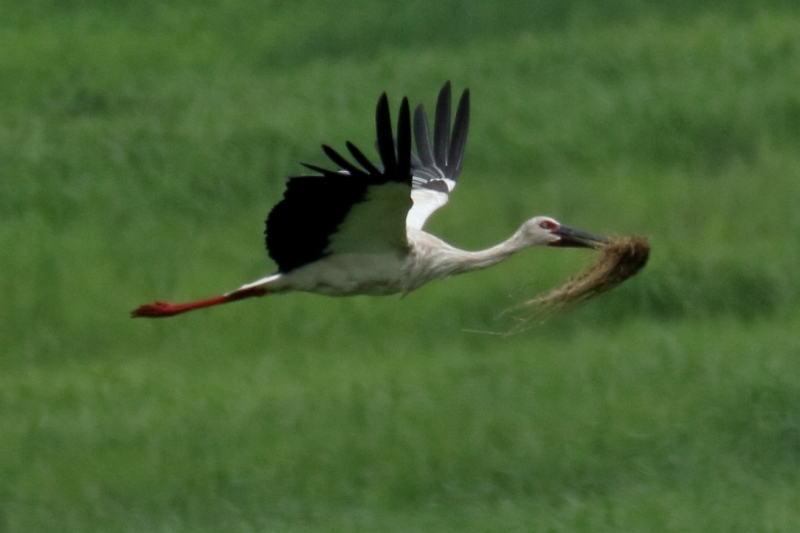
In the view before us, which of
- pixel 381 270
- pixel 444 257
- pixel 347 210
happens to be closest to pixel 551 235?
pixel 444 257

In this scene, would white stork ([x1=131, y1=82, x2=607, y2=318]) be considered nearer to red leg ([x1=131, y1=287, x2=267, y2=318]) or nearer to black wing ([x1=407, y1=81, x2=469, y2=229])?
red leg ([x1=131, y1=287, x2=267, y2=318])

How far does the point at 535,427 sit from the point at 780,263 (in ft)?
12.8

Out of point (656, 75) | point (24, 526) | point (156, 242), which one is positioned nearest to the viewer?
point (24, 526)

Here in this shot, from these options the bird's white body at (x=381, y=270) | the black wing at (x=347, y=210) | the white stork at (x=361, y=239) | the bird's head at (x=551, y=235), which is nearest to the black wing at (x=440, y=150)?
the white stork at (x=361, y=239)

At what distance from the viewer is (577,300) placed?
10.2 meters

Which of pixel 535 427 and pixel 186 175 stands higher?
pixel 186 175

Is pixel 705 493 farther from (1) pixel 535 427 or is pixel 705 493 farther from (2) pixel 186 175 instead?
(2) pixel 186 175

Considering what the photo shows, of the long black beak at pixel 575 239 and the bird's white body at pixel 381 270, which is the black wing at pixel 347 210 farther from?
the long black beak at pixel 575 239

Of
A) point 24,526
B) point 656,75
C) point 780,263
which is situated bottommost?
point 24,526

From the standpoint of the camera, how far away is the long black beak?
10.1 meters

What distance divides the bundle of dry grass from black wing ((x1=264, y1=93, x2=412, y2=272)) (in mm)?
880

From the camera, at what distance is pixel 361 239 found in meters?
9.54

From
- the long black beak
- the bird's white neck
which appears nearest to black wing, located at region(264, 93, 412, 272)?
the bird's white neck

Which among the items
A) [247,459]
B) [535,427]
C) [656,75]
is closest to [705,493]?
[535,427]
